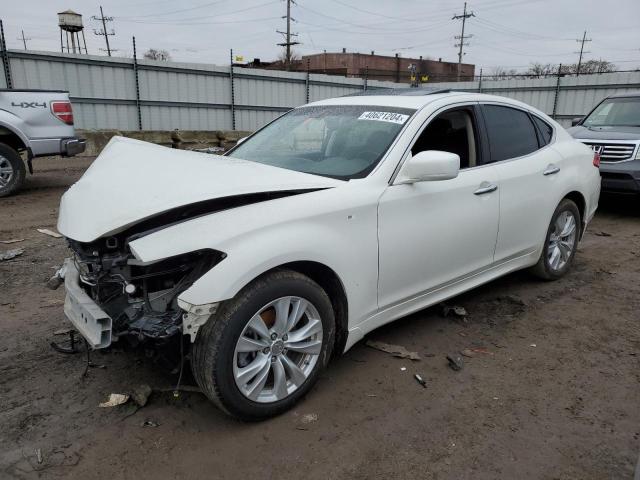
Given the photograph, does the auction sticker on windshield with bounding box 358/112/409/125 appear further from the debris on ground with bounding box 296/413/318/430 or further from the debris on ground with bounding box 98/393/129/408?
the debris on ground with bounding box 98/393/129/408

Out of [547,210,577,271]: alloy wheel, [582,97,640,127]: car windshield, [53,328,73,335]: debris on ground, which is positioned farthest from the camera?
[582,97,640,127]: car windshield

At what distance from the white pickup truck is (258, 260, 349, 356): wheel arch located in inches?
285

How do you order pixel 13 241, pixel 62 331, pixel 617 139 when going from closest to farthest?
pixel 62 331 → pixel 13 241 → pixel 617 139

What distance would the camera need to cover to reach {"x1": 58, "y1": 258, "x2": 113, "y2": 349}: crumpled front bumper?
96.3 inches

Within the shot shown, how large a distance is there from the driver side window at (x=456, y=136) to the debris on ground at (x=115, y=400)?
8.02ft

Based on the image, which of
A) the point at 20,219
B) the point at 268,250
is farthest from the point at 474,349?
the point at 20,219

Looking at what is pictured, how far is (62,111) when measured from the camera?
27.7 feet

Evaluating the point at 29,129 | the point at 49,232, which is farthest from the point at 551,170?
the point at 29,129

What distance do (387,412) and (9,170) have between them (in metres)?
7.82

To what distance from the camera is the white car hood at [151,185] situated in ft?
8.17

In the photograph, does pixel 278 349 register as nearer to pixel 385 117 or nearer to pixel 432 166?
pixel 432 166

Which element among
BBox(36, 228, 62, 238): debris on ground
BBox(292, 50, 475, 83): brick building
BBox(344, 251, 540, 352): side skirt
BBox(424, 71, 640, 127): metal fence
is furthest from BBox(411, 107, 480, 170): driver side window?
BBox(292, 50, 475, 83): brick building

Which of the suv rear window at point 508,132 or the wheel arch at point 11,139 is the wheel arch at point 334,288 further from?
the wheel arch at point 11,139

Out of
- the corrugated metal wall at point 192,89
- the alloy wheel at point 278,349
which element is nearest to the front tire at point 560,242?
the alloy wheel at point 278,349
